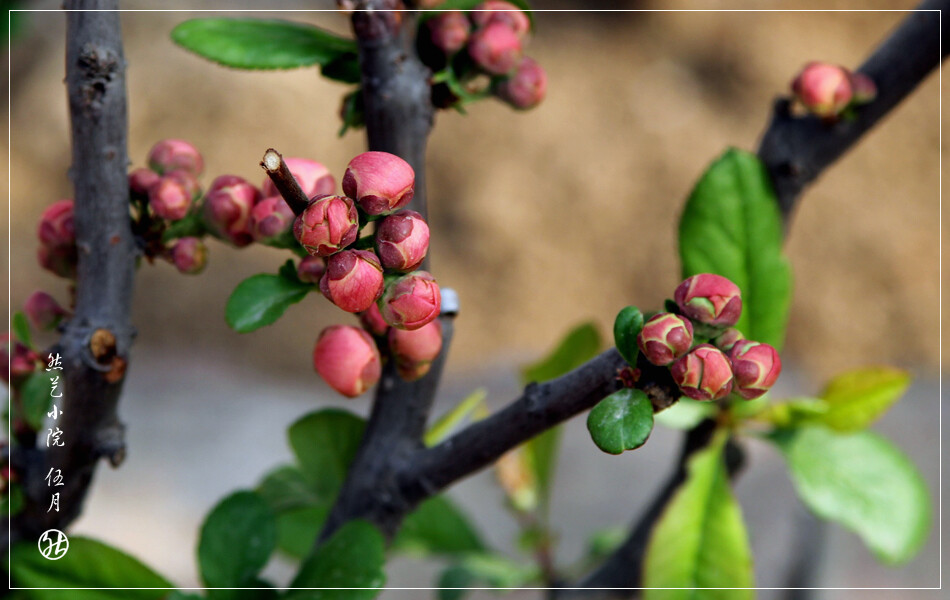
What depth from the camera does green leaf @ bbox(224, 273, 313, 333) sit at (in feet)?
1.32

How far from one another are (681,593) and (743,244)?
0.26 meters

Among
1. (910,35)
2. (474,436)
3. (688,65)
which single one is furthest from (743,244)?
(688,65)

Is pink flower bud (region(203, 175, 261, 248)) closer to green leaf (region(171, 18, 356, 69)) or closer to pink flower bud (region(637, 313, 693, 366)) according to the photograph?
green leaf (region(171, 18, 356, 69))

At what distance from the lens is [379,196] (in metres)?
0.33

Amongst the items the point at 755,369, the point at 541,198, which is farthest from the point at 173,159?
the point at 541,198

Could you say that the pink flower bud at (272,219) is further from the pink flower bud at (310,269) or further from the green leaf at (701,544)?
the green leaf at (701,544)

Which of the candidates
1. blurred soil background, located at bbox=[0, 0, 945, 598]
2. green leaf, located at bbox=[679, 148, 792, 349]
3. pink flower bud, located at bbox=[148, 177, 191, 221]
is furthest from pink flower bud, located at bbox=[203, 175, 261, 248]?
blurred soil background, located at bbox=[0, 0, 945, 598]

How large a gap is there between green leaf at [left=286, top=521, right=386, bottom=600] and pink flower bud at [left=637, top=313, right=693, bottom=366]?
21 cm

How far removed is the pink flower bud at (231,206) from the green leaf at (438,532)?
A: 0.46 m

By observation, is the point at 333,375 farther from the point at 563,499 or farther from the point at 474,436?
the point at 563,499

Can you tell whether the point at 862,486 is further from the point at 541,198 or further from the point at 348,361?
the point at 541,198

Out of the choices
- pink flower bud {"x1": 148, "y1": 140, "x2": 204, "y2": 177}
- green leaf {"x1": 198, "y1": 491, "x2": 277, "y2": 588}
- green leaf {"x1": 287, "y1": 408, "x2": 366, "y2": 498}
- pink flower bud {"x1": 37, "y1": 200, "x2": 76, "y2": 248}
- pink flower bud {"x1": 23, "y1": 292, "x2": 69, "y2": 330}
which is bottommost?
green leaf {"x1": 198, "y1": 491, "x2": 277, "y2": 588}

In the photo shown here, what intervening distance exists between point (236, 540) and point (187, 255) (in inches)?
8.0

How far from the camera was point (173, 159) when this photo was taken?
48 centimetres
